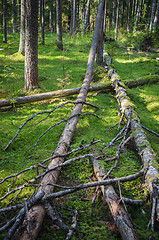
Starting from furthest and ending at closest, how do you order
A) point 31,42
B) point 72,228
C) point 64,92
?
point 64,92
point 31,42
point 72,228

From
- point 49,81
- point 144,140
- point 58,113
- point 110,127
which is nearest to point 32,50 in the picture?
point 49,81

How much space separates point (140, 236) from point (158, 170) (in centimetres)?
120

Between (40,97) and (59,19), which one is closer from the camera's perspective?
(40,97)

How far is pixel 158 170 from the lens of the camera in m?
3.21

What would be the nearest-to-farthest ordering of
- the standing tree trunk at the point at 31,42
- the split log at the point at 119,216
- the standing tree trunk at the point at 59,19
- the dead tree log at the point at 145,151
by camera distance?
the split log at the point at 119,216 < the dead tree log at the point at 145,151 < the standing tree trunk at the point at 31,42 < the standing tree trunk at the point at 59,19

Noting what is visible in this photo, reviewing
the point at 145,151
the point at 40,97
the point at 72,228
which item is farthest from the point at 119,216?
the point at 40,97

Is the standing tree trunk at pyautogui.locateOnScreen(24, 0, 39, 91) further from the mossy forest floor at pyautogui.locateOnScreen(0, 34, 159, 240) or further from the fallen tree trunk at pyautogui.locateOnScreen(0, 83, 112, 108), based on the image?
the fallen tree trunk at pyautogui.locateOnScreen(0, 83, 112, 108)

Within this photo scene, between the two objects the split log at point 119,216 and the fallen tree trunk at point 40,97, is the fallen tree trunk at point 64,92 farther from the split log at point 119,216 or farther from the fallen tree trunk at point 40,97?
the split log at point 119,216

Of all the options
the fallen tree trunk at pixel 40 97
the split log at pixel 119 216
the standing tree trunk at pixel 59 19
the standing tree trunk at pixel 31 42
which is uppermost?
the standing tree trunk at pixel 59 19

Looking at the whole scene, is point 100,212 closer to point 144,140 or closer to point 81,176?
point 81,176

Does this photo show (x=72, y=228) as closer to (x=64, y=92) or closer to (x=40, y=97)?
(x=40, y=97)

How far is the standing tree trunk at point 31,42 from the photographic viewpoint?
7.09 m

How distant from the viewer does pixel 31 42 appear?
24.1 ft

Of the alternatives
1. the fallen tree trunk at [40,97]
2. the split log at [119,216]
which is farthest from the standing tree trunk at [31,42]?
the split log at [119,216]
